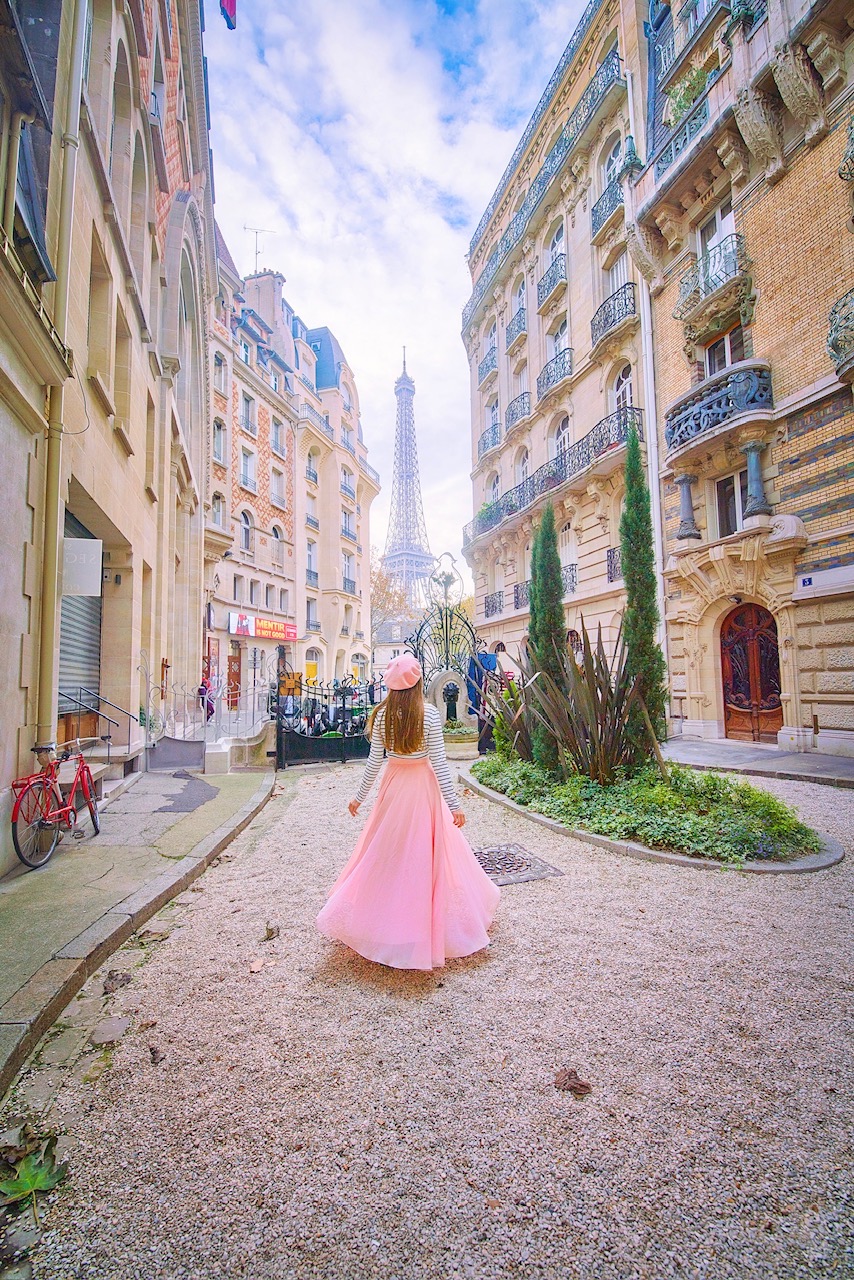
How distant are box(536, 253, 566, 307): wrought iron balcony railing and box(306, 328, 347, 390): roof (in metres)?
19.0

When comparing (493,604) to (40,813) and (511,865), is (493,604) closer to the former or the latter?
(511,865)

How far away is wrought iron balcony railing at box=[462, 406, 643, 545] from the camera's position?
16.2 meters

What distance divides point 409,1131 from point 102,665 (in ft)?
29.0

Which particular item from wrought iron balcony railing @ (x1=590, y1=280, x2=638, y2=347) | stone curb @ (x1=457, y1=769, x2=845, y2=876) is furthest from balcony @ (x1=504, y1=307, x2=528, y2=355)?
stone curb @ (x1=457, y1=769, x2=845, y2=876)

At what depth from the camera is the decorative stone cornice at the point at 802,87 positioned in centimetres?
1084

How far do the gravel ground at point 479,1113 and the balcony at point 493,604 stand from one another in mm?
20877

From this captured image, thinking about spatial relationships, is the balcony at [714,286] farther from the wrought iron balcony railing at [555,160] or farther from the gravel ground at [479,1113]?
the gravel ground at [479,1113]

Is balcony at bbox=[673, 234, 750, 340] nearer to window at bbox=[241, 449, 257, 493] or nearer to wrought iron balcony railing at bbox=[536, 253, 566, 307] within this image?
wrought iron balcony railing at bbox=[536, 253, 566, 307]

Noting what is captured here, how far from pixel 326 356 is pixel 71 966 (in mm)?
41125

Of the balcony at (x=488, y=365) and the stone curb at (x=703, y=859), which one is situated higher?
the balcony at (x=488, y=365)

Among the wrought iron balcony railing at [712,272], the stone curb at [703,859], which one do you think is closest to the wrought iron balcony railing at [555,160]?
the wrought iron balcony railing at [712,272]

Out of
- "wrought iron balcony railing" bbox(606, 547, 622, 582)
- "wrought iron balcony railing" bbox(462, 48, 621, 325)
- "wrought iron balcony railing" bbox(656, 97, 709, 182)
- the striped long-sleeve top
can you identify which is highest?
"wrought iron balcony railing" bbox(462, 48, 621, 325)

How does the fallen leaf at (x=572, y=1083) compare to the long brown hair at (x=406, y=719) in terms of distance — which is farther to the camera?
the long brown hair at (x=406, y=719)

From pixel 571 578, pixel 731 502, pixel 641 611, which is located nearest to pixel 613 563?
pixel 571 578
